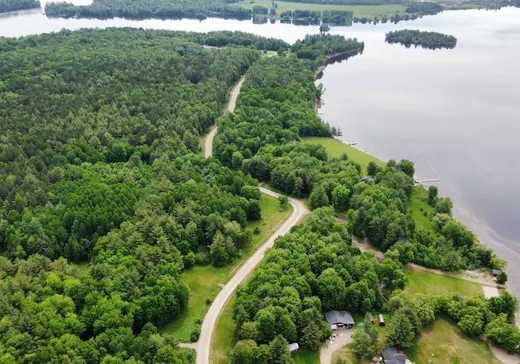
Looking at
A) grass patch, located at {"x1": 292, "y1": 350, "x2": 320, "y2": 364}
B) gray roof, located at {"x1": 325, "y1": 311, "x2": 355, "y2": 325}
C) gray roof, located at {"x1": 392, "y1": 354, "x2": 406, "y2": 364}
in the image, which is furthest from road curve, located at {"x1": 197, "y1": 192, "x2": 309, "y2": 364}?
gray roof, located at {"x1": 392, "y1": 354, "x2": 406, "y2": 364}

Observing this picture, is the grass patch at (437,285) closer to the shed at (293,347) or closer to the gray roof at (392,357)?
the gray roof at (392,357)

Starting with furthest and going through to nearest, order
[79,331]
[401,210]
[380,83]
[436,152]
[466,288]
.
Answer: [380,83] → [436,152] → [401,210] → [466,288] → [79,331]

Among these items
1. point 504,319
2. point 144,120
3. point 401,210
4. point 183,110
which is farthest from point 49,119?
point 504,319

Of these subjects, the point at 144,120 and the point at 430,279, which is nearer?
the point at 430,279

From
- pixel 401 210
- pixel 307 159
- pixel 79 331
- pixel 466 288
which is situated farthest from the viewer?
pixel 307 159

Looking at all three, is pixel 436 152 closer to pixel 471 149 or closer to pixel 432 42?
pixel 471 149

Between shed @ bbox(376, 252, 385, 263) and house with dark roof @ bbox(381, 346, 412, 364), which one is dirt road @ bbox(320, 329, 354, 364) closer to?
house with dark roof @ bbox(381, 346, 412, 364)

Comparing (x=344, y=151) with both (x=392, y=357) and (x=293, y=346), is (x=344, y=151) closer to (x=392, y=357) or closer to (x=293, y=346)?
(x=392, y=357)
